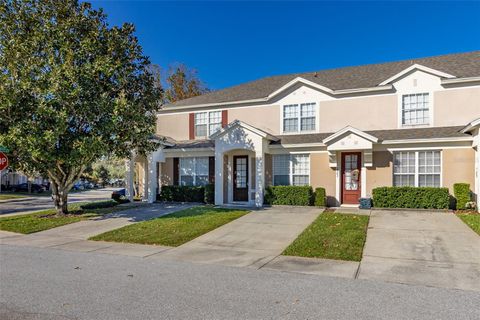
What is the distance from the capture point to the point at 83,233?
11.2 m

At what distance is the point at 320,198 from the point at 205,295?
10972 mm

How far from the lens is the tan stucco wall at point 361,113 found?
52.6 feet

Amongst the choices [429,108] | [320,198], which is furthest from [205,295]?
[429,108]

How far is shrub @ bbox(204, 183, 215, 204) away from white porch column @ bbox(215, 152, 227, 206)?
35 cm

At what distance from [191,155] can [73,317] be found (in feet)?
46.5

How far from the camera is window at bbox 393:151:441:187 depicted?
1445 centimetres

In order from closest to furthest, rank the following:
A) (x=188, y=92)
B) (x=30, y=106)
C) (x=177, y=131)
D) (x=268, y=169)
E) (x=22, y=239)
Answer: (x=22, y=239) → (x=30, y=106) → (x=268, y=169) → (x=177, y=131) → (x=188, y=92)

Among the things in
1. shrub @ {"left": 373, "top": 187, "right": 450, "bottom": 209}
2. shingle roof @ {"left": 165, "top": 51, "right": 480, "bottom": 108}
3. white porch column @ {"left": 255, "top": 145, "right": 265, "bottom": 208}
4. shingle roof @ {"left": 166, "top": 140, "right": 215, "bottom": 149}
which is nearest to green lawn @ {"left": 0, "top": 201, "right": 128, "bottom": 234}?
shingle roof @ {"left": 166, "top": 140, "right": 215, "bottom": 149}

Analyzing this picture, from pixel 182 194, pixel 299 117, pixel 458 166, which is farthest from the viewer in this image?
pixel 182 194

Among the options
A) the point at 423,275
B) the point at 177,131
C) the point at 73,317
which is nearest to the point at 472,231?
the point at 423,275

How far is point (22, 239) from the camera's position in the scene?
1053cm

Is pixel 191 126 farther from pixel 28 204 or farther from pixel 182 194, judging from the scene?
pixel 28 204

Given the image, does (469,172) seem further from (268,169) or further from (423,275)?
(423,275)

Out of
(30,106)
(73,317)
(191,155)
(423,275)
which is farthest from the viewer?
(191,155)
